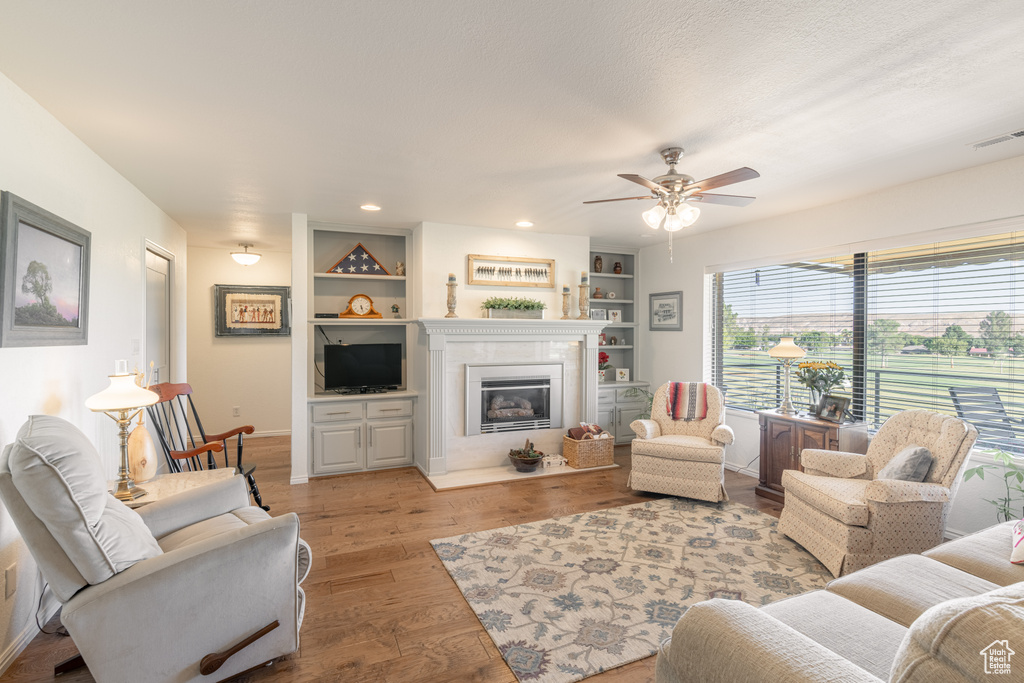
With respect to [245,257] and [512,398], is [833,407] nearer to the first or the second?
[512,398]

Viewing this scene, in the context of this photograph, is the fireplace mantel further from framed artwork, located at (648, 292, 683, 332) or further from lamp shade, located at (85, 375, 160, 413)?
lamp shade, located at (85, 375, 160, 413)

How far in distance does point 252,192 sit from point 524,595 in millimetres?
3425

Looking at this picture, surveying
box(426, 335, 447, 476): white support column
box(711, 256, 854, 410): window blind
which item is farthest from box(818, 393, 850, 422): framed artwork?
box(426, 335, 447, 476): white support column

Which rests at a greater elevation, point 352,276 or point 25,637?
point 352,276

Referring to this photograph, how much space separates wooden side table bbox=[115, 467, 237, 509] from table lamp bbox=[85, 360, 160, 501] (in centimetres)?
5

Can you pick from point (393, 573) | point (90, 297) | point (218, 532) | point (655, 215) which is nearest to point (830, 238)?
point (655, 215)

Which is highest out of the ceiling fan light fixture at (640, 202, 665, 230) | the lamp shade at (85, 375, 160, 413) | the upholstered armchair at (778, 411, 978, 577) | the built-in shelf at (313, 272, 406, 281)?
the ceiling fan light fixture at (640, 202, 665, 230)

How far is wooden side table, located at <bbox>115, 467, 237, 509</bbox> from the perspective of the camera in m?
2.49

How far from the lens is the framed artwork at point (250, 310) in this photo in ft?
20.5

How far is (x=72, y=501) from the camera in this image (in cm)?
163

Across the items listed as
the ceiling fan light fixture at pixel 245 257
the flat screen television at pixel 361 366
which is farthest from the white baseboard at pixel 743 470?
the ceiling fan light fixture at pixel 245 257

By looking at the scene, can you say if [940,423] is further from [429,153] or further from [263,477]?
[263,477]

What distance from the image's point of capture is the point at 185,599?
1763 millimetres

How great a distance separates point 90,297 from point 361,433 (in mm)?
2530
